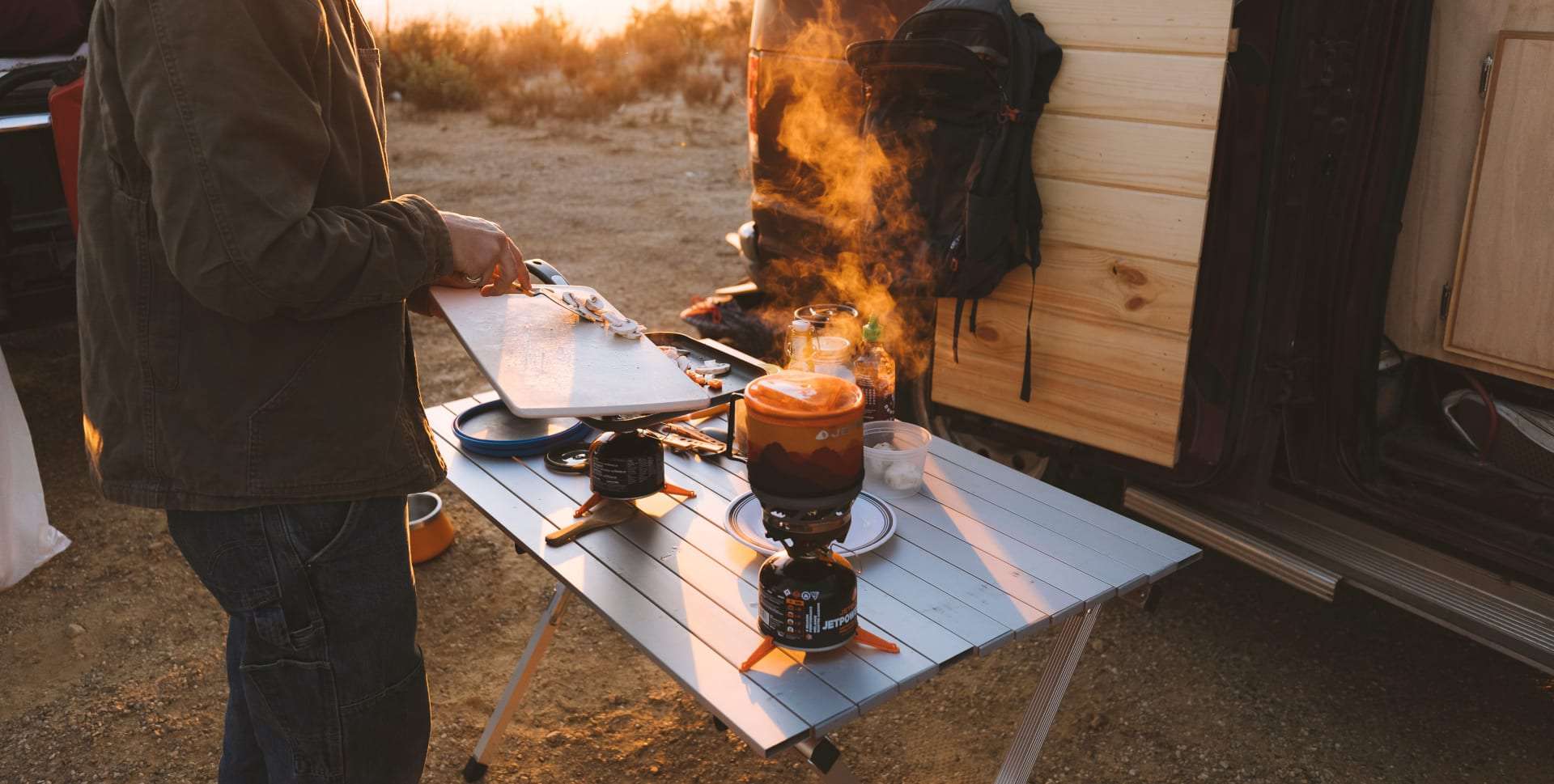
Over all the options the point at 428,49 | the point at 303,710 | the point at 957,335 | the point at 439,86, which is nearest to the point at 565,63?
the point at 428,49

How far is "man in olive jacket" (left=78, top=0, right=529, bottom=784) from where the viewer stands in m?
1.47

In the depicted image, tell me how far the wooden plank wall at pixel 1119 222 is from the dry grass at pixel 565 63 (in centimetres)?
1013

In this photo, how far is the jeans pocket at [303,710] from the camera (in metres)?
1.79

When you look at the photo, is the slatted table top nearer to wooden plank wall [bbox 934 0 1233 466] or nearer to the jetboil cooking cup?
the jetboil cooking cup

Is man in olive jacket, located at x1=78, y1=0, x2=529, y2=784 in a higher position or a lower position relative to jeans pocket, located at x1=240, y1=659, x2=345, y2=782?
higher

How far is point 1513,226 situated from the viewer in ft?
8.59

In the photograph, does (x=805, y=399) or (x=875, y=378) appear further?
(x=875, y=378)

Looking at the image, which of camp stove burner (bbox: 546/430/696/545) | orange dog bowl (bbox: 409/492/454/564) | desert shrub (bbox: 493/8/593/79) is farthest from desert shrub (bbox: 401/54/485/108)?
camp stove burner (bbox: 546/430/696/545)

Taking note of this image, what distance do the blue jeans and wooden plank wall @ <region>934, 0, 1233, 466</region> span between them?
1943mm

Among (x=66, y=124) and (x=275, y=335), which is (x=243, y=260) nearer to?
(x=275, y=335)

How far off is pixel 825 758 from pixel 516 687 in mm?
1177

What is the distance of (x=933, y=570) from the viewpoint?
81.0 inches

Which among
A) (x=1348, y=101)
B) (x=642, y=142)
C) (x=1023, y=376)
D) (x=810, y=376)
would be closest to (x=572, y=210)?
(x=642, y=142)

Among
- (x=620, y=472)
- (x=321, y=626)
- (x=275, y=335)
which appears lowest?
(x=321, y=626)
